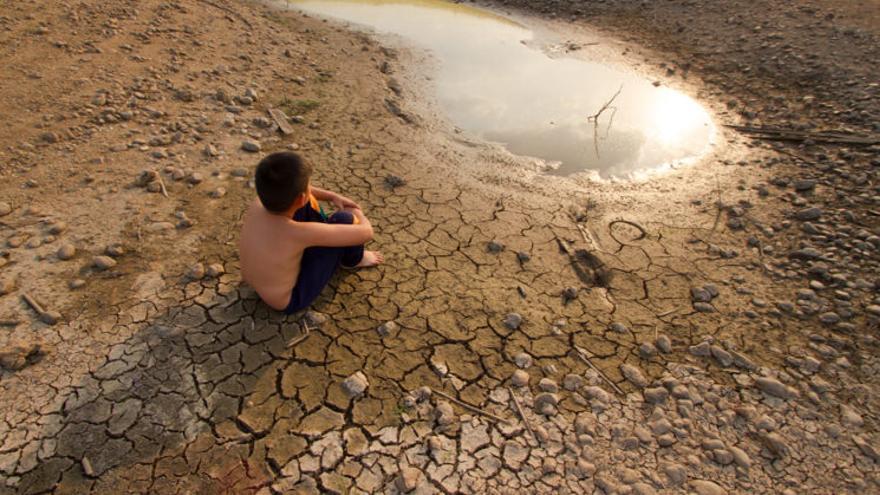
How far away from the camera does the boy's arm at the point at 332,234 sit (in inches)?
102

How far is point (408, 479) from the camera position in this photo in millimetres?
2174

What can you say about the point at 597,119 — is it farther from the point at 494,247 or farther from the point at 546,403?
the point at 546,403

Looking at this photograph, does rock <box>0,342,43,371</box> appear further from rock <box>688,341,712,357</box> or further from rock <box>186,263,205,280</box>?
rock <box>688,341,712,357</box>

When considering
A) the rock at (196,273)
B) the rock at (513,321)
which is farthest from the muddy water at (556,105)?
the rock at (196,273)

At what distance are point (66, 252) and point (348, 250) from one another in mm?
A: 1844

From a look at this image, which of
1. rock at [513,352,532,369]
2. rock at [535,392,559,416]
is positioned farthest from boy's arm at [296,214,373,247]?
rock at [535,392,559,416]

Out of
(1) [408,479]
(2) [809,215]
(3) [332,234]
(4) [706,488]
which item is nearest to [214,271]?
(3) [332,234]

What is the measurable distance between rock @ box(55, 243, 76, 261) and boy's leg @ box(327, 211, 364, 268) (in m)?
1.74

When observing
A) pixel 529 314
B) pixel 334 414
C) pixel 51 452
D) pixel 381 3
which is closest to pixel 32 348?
pixel 51 452

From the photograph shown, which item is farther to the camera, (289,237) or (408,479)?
(289,237)

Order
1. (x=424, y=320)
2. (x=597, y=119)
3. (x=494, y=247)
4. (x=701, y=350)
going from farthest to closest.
→ (x=597, y=119)
(x=494, y=247)
(x=424, y=320)
(x=701, y=350)

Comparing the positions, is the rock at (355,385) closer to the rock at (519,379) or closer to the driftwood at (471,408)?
the driftwood at (471,408)

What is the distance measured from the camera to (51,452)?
2162 mm

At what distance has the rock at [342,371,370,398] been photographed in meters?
2.51
